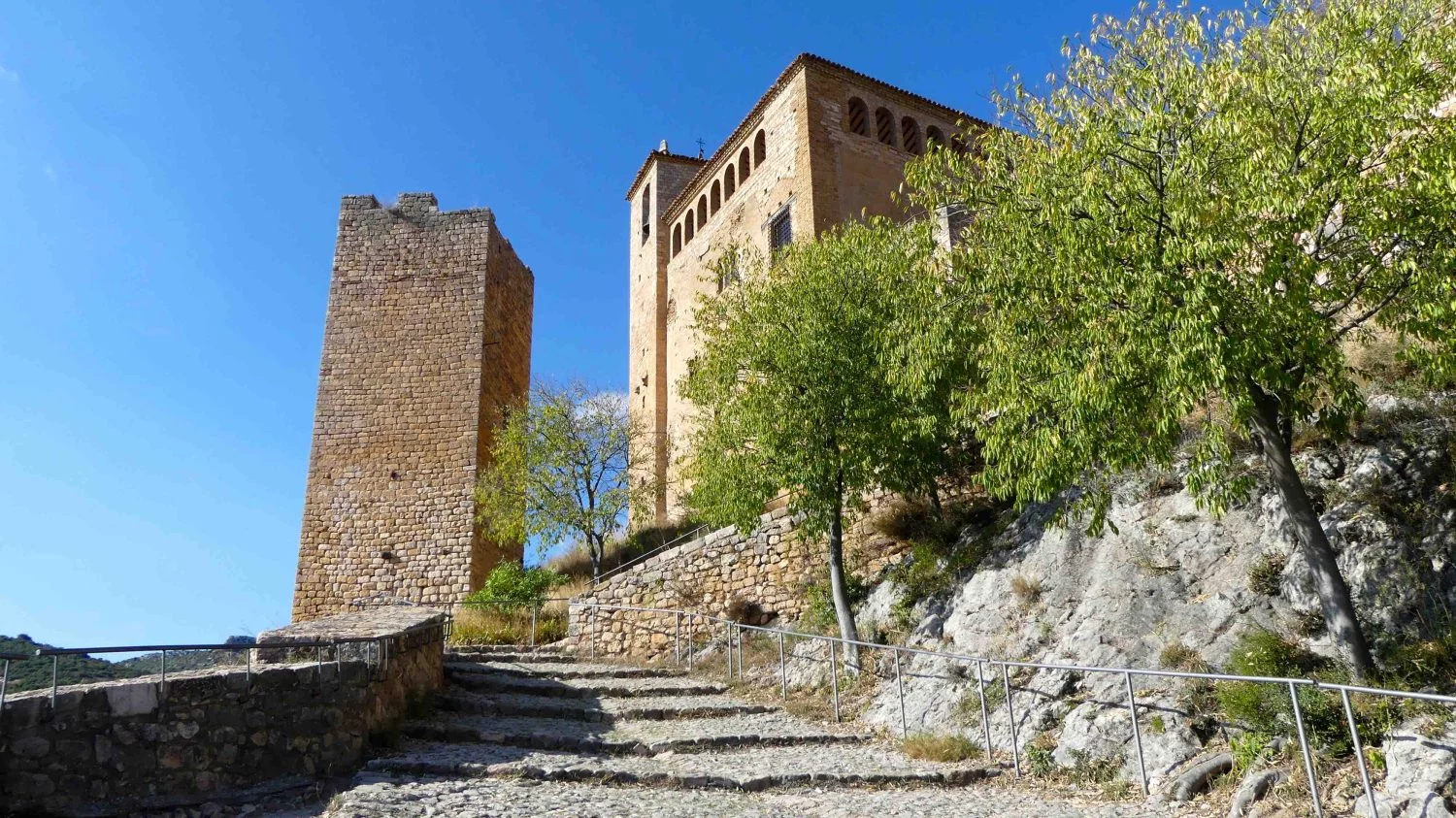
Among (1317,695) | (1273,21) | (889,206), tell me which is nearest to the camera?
(1317,695)

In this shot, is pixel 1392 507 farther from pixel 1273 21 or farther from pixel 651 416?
pixel 651 416

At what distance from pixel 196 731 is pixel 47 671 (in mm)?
1032

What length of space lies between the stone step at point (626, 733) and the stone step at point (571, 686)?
47.6 inches

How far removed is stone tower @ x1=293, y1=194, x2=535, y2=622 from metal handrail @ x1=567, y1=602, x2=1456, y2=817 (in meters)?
6.16

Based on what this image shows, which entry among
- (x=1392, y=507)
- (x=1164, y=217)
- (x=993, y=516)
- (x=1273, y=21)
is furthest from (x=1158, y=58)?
(x=993, y=516)

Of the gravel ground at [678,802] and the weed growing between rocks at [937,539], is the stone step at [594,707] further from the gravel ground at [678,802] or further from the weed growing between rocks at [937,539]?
the gravel ground at [678,802]

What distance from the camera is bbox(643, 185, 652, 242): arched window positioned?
29.8m

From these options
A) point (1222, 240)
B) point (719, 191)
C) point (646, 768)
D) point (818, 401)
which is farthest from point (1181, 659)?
point (719, 191)

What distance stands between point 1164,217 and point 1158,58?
1.60 meters

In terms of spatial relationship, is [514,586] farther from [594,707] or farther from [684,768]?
[684,768]

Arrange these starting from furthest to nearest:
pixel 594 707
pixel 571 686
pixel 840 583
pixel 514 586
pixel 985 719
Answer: pixel 514 586, pixel 840 583, pixel 571 686, pixel 594 707, pixel 985 719

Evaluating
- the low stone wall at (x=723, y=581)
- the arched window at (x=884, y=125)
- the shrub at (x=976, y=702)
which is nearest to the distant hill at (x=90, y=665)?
the shrub at (x=976, y=702)

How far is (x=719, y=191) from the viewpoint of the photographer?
83.6 feet

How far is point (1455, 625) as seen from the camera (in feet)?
21.2
